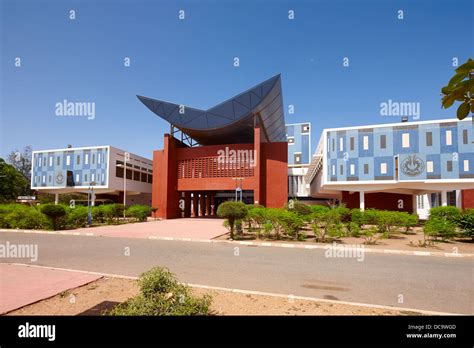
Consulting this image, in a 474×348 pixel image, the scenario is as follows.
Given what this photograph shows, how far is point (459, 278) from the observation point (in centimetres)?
682

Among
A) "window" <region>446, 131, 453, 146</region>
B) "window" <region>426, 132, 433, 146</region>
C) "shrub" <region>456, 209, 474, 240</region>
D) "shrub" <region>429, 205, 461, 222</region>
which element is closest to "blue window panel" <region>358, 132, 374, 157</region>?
"window" <region>426, 132, 433, 146</region>

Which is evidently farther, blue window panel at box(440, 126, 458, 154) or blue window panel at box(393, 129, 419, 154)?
blue window panel at box(393, 129, 419, 154)

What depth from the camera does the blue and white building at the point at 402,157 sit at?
2330 centimetres

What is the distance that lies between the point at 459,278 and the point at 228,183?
26.7 metres

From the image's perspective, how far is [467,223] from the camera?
44.3 ft

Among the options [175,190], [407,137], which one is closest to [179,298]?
[407,137]

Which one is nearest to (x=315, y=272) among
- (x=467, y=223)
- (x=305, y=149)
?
(x=467, y=223)

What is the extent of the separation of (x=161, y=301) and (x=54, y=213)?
61.7 feet

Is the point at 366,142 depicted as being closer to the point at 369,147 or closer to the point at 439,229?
the point at 369,147

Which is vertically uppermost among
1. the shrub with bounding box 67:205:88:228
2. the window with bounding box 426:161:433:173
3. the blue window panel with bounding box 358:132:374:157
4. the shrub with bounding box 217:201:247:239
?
the blue window panel with bounding box 358:132:374:157

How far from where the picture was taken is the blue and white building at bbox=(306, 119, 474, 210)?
2330 centimetres

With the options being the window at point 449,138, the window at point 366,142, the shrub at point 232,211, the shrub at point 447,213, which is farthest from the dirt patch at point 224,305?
the window at point 449,138

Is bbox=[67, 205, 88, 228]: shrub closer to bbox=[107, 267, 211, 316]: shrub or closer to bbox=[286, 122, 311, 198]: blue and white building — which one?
bbox=[107, 267, 211, 316]: shrub

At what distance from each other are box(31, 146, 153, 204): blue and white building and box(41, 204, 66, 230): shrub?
67.5 feet
